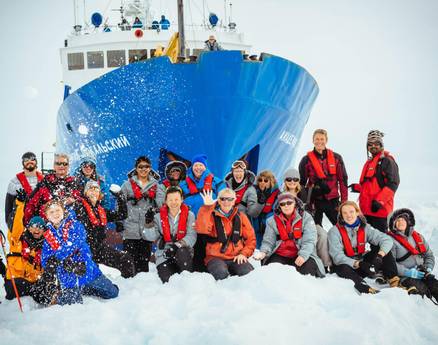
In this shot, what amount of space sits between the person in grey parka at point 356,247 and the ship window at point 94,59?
754cm

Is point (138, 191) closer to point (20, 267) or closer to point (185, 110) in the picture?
point (20, 267)

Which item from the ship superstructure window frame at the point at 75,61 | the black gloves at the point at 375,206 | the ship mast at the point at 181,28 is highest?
the ship mast at the point at 181,28

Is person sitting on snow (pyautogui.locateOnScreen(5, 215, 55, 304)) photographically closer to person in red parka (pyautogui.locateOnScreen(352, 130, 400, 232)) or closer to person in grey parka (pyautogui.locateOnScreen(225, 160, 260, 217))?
person in grey parka (pyautogui.locateOnScreen(225, 160, 260, 217))

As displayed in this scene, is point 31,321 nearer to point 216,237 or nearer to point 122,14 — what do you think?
point 216,237

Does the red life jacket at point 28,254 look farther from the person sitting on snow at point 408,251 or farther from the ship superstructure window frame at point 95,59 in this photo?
the ship superstructure window frame at point 95,59

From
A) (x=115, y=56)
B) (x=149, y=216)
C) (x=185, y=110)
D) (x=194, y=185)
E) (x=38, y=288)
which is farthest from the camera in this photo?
(x=115, y=56)

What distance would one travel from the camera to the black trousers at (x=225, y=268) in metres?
3.73

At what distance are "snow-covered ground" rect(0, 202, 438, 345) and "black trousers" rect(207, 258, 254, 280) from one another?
0.14 m

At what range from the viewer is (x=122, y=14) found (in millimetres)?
12758

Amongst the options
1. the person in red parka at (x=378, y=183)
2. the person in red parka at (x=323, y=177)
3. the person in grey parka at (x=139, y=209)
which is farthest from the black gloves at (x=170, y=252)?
the person in red parka at (x=378, y=183)

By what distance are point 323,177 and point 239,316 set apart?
8.60ft

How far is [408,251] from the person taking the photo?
4.01 m

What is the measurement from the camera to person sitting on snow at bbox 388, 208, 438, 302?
3801 millimetres

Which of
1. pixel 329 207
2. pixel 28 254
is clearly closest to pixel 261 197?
pixel 329 207
